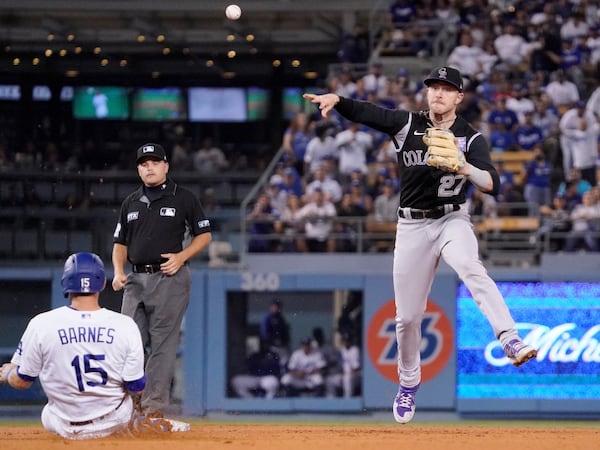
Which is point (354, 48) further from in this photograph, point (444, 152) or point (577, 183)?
point (444, 152)

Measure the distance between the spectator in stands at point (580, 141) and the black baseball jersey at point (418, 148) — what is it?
32.0ft

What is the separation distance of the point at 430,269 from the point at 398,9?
48.6 feet

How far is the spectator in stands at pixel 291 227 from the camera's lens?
52.4 feet

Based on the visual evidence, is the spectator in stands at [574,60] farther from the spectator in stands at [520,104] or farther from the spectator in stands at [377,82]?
the spectator in stands at [377,82]

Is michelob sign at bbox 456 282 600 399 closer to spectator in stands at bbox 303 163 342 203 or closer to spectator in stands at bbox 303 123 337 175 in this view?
spectator in stands at bbox 303 163 342 203

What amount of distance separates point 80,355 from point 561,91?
533 inches

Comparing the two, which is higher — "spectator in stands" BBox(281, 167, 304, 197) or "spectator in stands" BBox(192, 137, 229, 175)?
"spectator in stands" BBox(192, 137, 229, 175)

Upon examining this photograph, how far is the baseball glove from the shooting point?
269 inches

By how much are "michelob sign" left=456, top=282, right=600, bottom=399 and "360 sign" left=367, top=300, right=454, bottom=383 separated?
19 cm

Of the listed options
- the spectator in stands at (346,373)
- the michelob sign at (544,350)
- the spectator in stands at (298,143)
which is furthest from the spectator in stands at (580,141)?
the spectator in stands at (346,373)

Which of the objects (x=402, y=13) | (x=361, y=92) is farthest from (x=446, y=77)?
(x=402, y=13)

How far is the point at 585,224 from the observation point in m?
15.9

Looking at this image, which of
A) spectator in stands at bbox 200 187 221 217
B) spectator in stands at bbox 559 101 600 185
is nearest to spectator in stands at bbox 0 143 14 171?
spectator in stands at bbox 200 187 221 217

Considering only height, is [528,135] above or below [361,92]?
below
